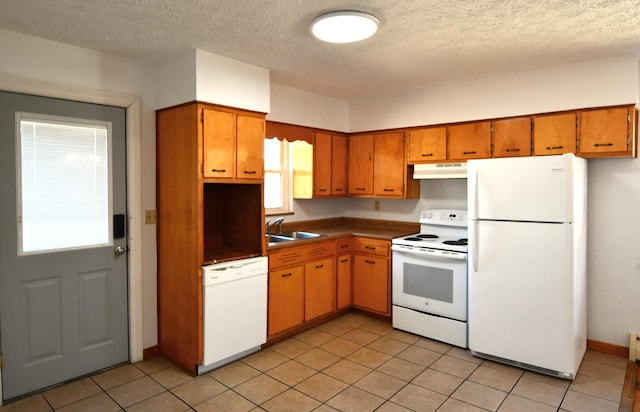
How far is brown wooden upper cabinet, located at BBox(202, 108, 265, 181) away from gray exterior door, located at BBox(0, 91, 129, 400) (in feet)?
2.36

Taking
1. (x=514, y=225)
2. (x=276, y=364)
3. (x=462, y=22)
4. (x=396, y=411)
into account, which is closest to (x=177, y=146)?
(x=276, y=364)

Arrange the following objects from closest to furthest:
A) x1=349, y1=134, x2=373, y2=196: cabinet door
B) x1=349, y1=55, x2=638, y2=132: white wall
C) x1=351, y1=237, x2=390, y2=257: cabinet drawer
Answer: x1=349, y1=55, x2=638, y2=132: white wall, x1=351, y1=237, x2=390, y2=257: cabinet drawer, x1=349, y1=134, x2=373, y2=196: cabinet door

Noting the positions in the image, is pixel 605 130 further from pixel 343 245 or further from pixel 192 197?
pixel 192 197

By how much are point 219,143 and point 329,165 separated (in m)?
1.78

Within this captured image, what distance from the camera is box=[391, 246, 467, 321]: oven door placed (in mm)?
3580

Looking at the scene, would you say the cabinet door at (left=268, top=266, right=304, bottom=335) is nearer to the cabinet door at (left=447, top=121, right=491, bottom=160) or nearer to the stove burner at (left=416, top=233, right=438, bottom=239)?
the stove burner at (left=416, top=233, right=438, bottom=239)

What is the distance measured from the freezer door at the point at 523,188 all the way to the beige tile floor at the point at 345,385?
121cm

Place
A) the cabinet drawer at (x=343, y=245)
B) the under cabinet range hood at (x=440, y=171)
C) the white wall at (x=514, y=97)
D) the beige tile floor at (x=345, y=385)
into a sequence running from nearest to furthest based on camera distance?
the beige tile floor at (x=345, y=385), the white wall at (x=514, y=97), the under cabinet range hood at (x=440, y=171), the cabinet drawer at (x=343, y=245)

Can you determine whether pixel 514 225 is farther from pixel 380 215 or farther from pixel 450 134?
pixel 380 215

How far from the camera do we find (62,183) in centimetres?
289

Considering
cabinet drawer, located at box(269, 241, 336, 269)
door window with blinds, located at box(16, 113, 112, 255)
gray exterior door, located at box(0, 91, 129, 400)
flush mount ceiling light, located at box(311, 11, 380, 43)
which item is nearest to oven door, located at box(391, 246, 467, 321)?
cabinet drawer, located at box(269, 241, 336, 269)

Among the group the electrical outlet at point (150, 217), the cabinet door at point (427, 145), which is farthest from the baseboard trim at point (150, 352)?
the cabinet door at point (427, 145)

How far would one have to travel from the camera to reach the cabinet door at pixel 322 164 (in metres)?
4.49

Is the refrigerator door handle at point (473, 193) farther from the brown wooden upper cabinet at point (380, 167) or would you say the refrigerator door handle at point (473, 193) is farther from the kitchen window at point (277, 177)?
the kitchen window at point (277, 177)
